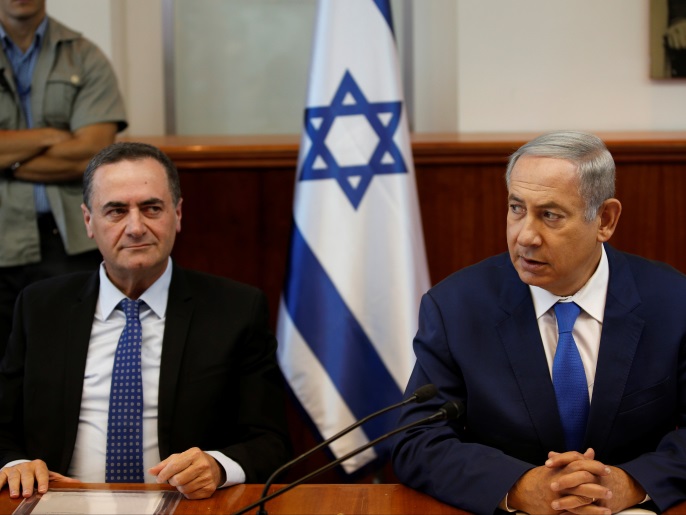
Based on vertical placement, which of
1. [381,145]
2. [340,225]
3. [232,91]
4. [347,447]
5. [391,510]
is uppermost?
[232,91]

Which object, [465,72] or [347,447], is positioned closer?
[347,447]

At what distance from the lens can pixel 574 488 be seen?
1914mm

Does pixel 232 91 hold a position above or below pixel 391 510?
above

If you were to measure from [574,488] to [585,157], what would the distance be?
0.70m

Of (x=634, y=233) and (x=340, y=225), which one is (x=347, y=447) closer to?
(x=340, y=225)

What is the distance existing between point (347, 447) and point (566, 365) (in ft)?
4.43

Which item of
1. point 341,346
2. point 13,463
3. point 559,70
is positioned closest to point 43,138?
point 341,346

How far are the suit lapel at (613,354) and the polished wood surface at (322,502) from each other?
1.27 ft

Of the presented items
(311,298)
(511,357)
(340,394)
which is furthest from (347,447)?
(511,357)

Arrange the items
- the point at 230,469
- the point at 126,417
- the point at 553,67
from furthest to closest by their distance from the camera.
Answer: the point at 553,67, the point at 126,417, the point at 230,469

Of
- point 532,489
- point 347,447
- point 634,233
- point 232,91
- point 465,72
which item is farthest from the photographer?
point 232,91

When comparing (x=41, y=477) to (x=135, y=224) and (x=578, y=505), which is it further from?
(x=578, y=505)

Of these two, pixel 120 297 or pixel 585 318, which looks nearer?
pixel 585 318

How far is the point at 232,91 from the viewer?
→ 17.1 feet
